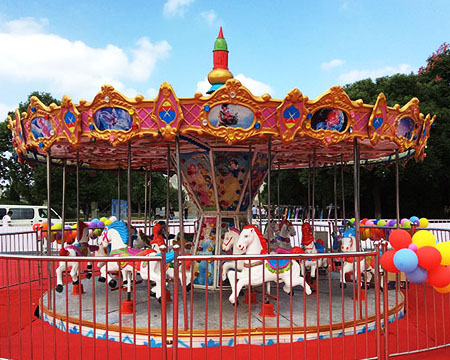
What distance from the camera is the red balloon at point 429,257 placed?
443 centimetres

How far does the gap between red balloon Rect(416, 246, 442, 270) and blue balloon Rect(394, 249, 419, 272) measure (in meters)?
0.06

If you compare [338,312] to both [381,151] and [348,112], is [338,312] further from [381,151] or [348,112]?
[381,151]

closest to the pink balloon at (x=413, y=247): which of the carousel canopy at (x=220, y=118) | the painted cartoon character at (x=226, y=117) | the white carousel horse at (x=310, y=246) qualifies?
the carousel canopy at (x=220, y=118)

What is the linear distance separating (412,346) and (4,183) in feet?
106

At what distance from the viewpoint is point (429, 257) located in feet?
14.5

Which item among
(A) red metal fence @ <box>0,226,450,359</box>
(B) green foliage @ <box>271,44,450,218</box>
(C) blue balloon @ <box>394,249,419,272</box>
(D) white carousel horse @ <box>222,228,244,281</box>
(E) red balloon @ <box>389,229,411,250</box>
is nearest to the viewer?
(A) red metal fence @ <box>0,226,450,359</box>

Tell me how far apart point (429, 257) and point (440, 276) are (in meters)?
0.28

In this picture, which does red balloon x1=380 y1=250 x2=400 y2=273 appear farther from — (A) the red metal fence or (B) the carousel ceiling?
(B) the carousel ceiling

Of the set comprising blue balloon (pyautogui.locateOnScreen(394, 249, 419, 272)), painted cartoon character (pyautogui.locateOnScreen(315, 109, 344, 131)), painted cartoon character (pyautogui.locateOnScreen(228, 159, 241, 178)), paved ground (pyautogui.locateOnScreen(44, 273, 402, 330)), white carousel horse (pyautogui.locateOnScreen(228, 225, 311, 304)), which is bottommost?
paved ground (pyautogui.locateOnScreen(44, 273, 402, 330))

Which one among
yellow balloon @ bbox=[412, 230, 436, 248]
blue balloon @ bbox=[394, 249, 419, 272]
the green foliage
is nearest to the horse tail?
blue balloon @ bbox=[394, 249, 419, 272]

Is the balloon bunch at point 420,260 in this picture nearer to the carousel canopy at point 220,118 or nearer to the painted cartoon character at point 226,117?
the carousel canopy at point 220,118

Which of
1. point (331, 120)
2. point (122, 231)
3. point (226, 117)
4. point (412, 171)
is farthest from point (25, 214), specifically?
point (331, 120)

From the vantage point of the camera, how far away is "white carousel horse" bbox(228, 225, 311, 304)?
6023 mm

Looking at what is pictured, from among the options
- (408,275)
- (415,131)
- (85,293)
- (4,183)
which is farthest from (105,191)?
(408,275)
